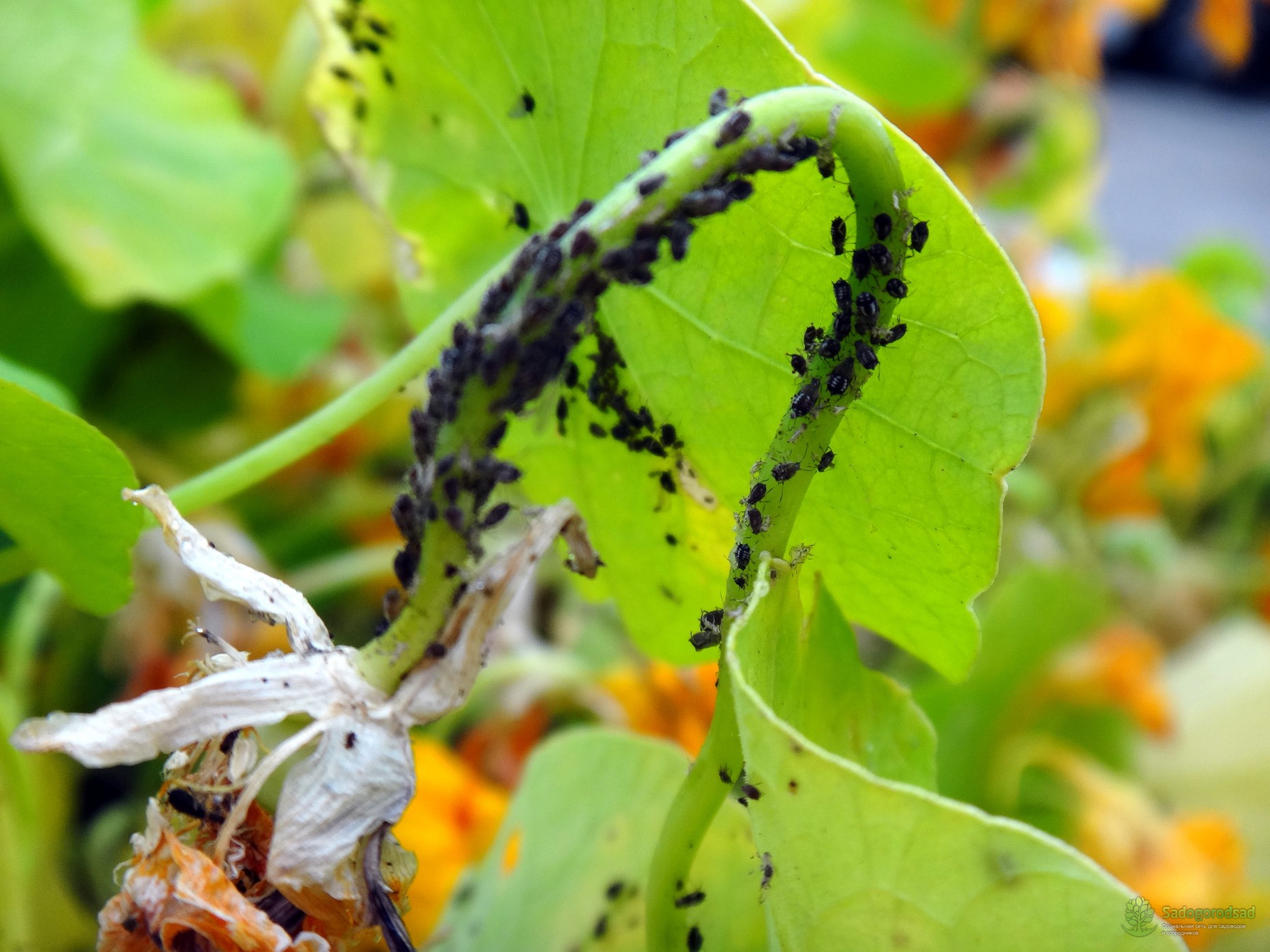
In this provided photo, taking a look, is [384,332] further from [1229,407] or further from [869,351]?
[1229,407]

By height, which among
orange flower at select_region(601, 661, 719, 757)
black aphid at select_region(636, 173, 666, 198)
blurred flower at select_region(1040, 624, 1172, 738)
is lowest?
orange flower at select_region(601, 661, 719, 757)

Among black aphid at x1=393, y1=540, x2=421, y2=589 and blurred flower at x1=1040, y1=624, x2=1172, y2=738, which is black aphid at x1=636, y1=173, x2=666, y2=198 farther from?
→ blurred flower at x1=1040, y1=624, x2=1172, y2=738

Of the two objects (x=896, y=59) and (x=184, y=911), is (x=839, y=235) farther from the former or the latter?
(x=896, y=59)

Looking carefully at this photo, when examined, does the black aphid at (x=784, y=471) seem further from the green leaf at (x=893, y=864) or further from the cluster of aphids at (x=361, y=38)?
the cluster of aphids at (x=361, y=38)

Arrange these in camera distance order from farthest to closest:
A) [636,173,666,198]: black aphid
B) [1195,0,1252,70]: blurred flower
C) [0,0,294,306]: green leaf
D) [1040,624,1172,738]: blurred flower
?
[1195,0,1252,70]: blurred flower < [1040,624,1172,738]: blurred flower < [0,0,294,306]: green leaf < [636,173,666,198]: black aphid

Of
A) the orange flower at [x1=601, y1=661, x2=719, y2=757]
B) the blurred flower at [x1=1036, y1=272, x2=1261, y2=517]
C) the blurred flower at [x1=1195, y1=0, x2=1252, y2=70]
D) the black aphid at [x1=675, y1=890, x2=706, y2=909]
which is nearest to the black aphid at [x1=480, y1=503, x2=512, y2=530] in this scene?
the black aphid at [x1=675, y1=890, x2=706, y2=909]

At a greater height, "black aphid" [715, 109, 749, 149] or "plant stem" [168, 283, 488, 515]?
"black aphid" [715, 109, 749, 149]

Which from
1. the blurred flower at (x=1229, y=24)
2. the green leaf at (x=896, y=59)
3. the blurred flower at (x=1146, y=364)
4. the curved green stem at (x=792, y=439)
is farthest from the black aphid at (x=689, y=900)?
the blurred flower at (x=1229, y=24)

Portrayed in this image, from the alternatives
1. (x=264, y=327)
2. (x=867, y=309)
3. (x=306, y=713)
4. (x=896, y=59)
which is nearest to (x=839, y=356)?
(x=867, y=309)
